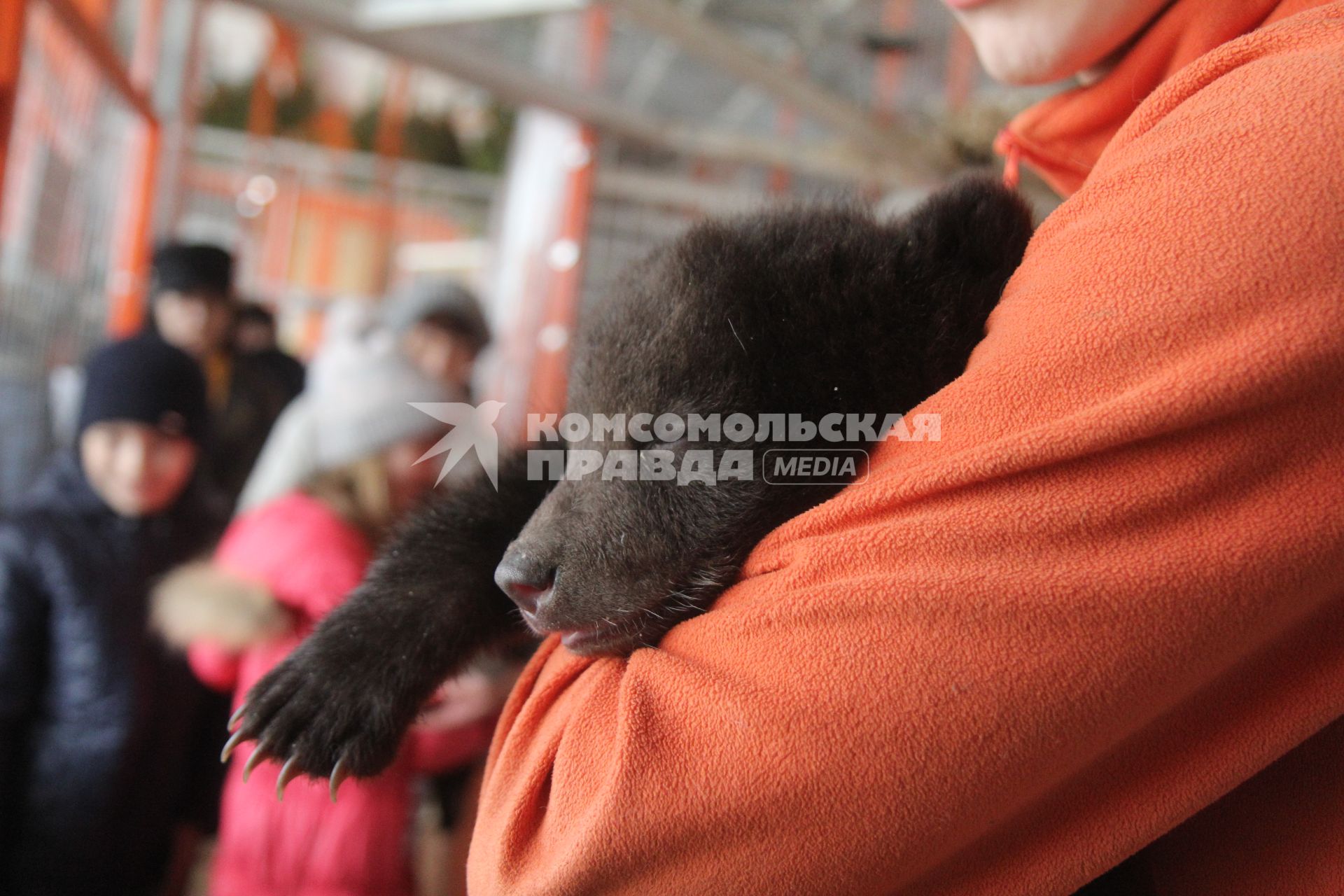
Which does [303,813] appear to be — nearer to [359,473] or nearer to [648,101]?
[359,473]

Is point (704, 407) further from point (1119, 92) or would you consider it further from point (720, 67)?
point (720, 67)

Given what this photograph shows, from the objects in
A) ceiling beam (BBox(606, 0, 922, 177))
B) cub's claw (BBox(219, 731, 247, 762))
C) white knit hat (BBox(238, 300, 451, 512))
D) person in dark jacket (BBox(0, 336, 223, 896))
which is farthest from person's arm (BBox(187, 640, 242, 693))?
ceiling beam (BBox(606, 0, 922, 177))

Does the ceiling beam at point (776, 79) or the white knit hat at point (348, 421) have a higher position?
the ceiling beam at point (776, 79)

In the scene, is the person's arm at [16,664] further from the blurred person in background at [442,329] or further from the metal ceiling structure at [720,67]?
the metal ceiling structure at [720,67]

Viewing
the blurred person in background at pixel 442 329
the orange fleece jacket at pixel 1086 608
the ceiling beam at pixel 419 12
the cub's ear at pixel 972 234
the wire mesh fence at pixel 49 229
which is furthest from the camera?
the blurred person in background at pixel 442 329

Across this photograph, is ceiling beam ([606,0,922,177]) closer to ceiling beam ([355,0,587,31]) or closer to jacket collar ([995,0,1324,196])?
ceiling beam ([355,0,587,31])

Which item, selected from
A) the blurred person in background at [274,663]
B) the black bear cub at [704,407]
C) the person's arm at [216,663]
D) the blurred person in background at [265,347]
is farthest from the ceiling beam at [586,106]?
the black bear cub at [704,407]

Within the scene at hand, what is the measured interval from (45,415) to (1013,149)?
2.80 m

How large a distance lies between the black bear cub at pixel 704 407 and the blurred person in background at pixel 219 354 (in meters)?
2.25

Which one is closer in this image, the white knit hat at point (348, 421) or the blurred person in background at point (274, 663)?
the blurred person in background at point (274, 663)

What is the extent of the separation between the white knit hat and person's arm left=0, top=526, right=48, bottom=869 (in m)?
0.56

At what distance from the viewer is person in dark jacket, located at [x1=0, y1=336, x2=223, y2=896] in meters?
2.19

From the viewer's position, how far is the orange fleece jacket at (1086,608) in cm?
64

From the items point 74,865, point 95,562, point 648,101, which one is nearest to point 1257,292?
point 95,562
